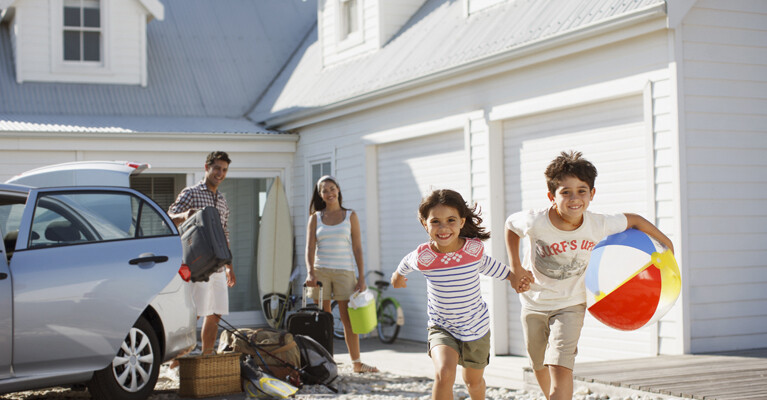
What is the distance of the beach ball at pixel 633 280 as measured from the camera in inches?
189

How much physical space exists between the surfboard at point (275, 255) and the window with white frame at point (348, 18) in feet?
8.24

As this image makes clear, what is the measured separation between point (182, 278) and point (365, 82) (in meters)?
5.98

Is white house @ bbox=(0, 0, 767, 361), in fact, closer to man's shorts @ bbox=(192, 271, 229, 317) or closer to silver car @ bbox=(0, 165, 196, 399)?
man's shorts @ bbox=(192, 271, 229, 317)

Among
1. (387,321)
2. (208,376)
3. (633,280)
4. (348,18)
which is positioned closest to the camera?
(633,280)

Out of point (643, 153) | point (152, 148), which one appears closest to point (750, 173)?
point (643, 153)

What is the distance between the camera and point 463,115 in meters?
10.7

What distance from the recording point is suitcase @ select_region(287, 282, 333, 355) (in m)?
8.59

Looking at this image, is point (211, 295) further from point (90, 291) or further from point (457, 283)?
point (457, 283)

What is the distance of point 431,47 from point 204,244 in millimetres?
5141

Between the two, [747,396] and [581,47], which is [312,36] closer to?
[581,47]

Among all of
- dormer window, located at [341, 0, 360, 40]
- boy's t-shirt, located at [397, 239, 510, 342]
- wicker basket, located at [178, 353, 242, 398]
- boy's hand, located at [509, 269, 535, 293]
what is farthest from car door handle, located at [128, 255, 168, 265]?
dormer window, located at [341, 0, 360, 40]

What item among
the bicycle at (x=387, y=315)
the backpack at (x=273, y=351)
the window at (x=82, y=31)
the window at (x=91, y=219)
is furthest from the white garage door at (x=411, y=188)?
the window at (x=82, y=31)

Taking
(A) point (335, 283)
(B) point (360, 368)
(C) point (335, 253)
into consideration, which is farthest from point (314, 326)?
(C) point (335, 253)

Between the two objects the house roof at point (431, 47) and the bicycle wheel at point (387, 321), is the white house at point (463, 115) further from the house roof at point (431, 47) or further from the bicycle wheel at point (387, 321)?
the bicycle wheel at point (387, 321)
